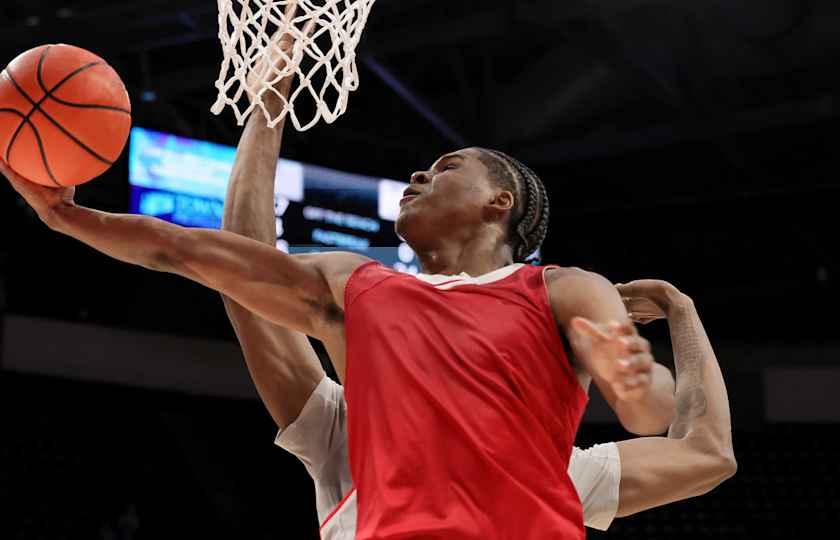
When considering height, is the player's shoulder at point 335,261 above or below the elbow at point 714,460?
above

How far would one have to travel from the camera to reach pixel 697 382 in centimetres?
274

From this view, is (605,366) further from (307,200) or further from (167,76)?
(167,76)

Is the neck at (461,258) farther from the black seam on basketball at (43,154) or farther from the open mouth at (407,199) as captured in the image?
the black seam on basketball at (43,154)

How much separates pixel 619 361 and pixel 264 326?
3.75 feet

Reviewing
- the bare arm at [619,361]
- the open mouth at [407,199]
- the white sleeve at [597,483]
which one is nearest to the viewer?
the bare arm at [619,361]

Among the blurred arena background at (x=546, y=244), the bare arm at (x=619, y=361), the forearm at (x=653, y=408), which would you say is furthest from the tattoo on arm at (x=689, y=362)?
the blurred arena background at (x=546, y=244)

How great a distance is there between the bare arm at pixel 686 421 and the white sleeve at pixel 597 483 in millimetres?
25

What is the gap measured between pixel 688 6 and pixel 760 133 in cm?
218

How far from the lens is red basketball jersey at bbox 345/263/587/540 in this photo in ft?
6.77

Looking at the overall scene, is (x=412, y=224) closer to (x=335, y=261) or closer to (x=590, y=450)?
(x=335, y=261)

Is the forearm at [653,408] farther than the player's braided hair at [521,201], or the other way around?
the player's braided hair at [521,201]

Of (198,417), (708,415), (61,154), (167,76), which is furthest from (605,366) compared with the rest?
(198,417)

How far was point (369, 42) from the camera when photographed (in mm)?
7449

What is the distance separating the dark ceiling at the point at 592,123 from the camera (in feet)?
23.7
